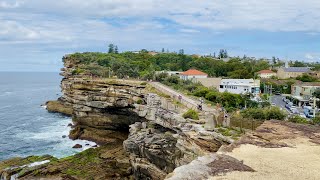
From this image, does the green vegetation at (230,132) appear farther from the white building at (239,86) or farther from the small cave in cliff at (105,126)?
the white building at (239,86)

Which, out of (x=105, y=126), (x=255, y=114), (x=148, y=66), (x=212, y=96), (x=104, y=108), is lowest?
(x=105, y=126)

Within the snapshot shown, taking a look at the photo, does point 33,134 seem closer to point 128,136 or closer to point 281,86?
point 128,136

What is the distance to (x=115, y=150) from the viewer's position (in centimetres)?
4256

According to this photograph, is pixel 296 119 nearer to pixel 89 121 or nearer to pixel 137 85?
pixel 137 85

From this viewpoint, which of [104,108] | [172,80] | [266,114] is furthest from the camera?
[172,80]

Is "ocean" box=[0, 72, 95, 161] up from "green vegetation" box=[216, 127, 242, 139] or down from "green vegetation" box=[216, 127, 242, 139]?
down

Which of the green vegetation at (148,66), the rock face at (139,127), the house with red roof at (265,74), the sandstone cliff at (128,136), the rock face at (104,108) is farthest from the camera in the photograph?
the house with red roof at (265,74)

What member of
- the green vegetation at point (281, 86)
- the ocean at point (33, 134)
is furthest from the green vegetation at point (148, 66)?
the ocean at point (33, 134)

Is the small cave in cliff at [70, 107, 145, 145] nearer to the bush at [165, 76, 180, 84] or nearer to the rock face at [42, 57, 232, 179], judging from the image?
the rock face at [42, 57, 232, 179]

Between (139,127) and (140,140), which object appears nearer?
(140,140)

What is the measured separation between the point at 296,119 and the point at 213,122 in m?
9.60

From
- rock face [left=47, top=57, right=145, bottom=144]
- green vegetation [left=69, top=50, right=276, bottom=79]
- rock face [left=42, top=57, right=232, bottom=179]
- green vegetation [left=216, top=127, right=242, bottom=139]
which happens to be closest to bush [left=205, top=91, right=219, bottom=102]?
rock face [left=42, top=57, right=232, bottom=179]

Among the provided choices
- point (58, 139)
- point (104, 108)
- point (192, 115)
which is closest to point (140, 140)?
point (192, 115)

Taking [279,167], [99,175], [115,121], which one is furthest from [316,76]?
[279,167]
